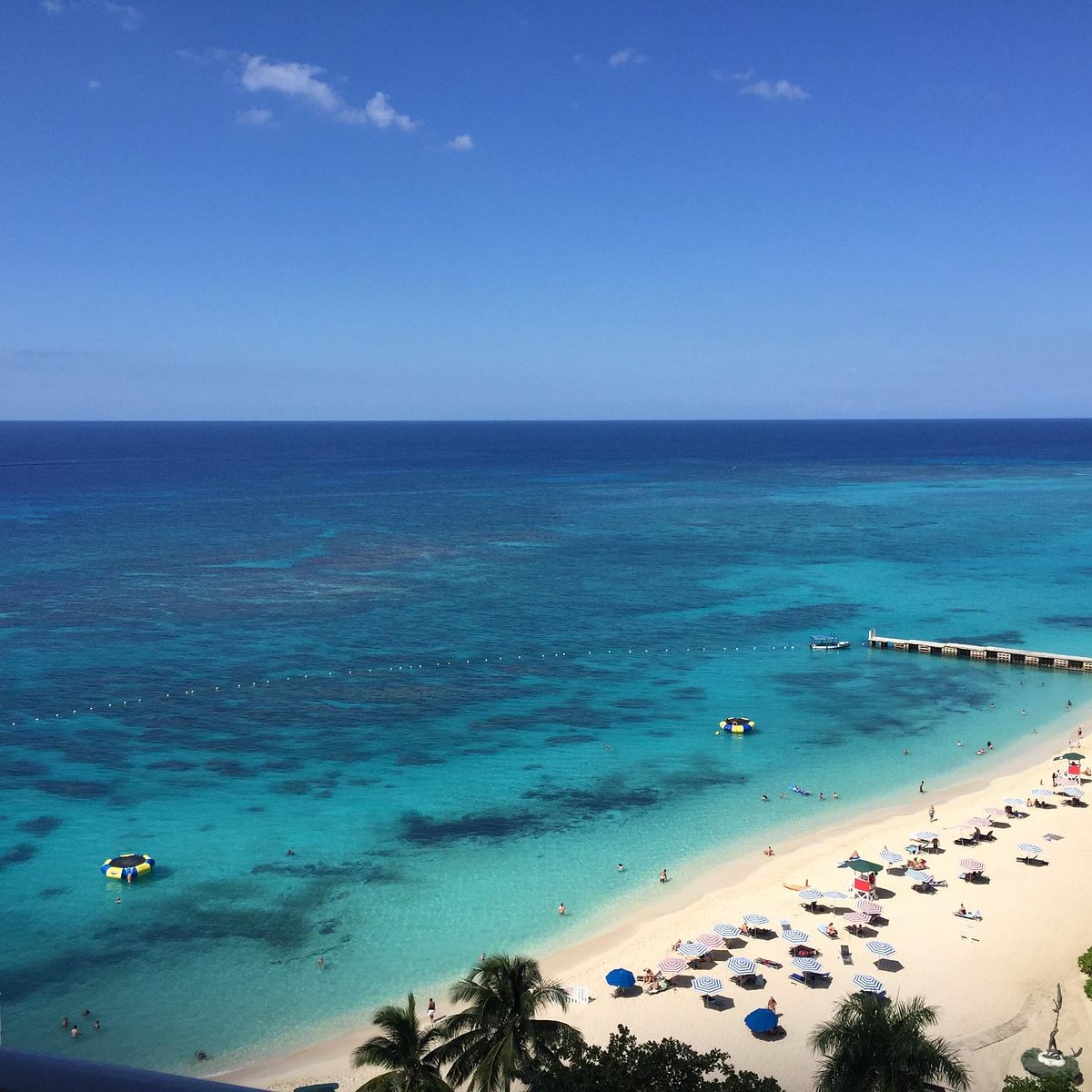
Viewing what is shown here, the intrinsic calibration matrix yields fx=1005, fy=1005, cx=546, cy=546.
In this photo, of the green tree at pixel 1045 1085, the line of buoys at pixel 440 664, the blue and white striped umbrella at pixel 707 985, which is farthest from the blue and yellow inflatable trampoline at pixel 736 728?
the green tree at pixel 1045 1085

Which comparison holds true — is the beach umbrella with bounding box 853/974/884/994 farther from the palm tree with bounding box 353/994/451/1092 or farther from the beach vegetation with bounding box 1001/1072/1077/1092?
the palm tree with bounding box 353/994/451/1092

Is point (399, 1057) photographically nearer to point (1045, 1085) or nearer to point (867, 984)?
point (1045, 1085)

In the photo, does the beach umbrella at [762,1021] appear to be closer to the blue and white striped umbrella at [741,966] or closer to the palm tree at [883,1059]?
the blue and white striped umbrella at [741,966]

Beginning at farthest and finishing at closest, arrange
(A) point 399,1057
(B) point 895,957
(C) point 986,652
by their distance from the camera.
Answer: (C) point 986,652, (B) point 895,957, (A) point 399,1057

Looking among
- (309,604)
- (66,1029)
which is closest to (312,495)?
(309,604)

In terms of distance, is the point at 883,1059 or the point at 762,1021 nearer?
the point at 883,1059

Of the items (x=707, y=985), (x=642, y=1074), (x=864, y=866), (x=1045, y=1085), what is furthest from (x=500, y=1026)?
(x=864, y=866)
